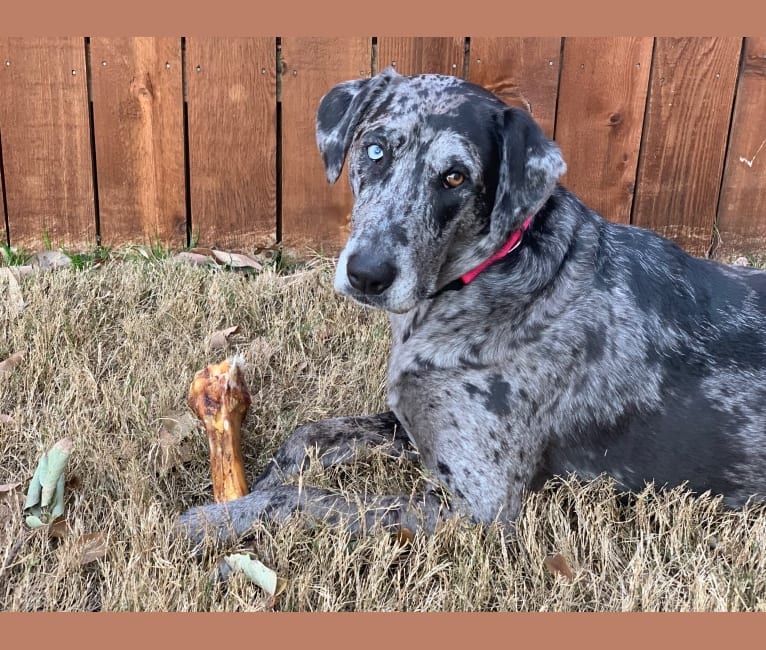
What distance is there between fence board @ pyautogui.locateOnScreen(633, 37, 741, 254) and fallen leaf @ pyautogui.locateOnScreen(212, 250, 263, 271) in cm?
235

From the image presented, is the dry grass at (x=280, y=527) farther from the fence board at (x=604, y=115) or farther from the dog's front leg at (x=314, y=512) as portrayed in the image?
the fence board at (x=604, y=115)

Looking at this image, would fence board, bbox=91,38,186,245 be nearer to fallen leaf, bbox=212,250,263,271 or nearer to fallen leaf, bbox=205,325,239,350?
fallen leaf, bbox=212,250,263,271

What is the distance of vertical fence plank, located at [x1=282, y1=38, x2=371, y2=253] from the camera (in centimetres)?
484

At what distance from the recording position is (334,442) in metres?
3.49

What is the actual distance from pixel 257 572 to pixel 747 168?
13.0ft

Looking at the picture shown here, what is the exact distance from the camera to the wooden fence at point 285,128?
15.8ft

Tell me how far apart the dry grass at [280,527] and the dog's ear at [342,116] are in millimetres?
1186

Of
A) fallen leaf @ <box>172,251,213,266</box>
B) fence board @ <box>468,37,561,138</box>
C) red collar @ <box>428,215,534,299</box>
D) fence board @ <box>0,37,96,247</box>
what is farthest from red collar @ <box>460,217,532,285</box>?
fence board @ <box>0,37,96,247</box>

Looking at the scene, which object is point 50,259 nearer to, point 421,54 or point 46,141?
point 46,141

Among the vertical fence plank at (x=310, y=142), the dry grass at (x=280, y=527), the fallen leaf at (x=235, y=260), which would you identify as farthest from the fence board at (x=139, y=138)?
the dry grass at (x=280, y=527)

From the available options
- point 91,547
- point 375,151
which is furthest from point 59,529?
point 375,151

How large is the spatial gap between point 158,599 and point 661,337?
76.2 inches

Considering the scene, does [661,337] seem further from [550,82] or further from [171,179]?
[171,179]

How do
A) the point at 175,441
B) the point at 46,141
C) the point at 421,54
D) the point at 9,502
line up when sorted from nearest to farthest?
the point at 9,502
the point at 175,441
the point at 421,54
the point at 46,141
